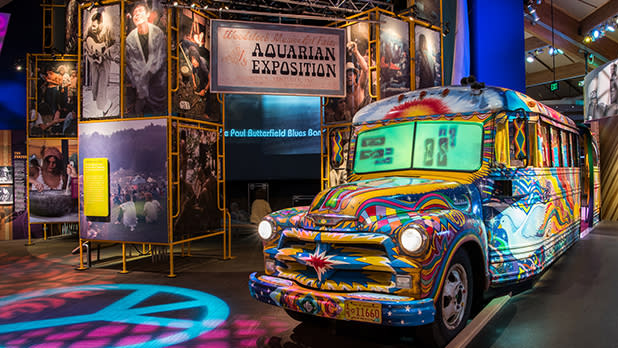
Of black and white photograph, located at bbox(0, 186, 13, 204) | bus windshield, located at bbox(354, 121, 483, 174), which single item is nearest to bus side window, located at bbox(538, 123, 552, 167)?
bus windshield, located at bbox(354, 121, 483, 174)

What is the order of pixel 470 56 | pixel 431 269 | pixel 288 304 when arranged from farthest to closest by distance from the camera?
pixel 470 56 → pixel 288 304 → pixel 431 269

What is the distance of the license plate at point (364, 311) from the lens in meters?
3.35

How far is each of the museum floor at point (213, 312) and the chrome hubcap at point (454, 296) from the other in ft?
0.87

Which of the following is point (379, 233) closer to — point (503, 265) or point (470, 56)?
point (503, 265)

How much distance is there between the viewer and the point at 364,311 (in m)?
3.39

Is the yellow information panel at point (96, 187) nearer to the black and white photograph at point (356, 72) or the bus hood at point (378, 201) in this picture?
the black and white photograph at point (356, 72)

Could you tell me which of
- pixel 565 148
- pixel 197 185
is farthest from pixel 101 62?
pixel 565 148

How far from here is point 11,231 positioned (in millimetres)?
13000

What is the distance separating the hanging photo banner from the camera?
788 cm

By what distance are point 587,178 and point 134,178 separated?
34.5 ft

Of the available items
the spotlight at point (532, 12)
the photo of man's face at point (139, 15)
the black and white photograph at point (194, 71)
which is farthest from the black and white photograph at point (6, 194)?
the spotlight at point (532, 12)

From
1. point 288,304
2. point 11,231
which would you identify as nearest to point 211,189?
point 288,304

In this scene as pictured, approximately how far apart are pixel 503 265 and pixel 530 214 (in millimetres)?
955

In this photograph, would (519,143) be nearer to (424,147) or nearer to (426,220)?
(424,147)
